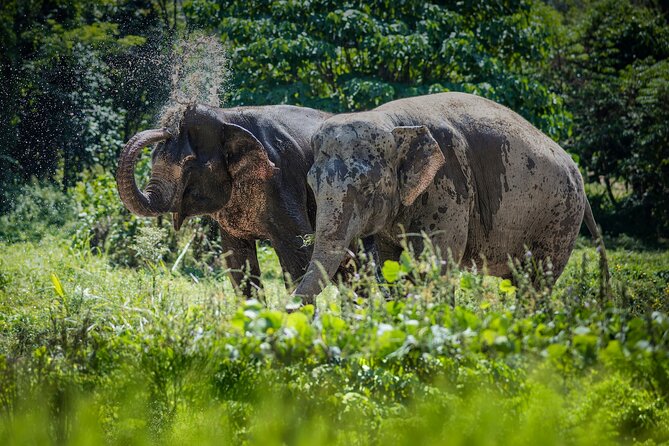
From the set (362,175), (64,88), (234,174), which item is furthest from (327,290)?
(64,88)

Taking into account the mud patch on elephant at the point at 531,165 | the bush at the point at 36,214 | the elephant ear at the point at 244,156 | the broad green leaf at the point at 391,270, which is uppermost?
the broad green leaf at the point at 391,270

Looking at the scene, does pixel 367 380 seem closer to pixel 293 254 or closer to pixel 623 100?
pixel 293 254

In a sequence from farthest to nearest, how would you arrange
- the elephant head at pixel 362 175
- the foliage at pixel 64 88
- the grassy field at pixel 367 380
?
the foliage at pixel 64 88 < the elephant head at pixel 362 175 < the grassy field at pixel 367 380

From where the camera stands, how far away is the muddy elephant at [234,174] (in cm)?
706

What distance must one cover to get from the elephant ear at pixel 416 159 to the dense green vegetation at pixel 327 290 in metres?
0.65

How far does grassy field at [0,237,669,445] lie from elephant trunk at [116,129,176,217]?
252 centimetres

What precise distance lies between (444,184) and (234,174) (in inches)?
59.4

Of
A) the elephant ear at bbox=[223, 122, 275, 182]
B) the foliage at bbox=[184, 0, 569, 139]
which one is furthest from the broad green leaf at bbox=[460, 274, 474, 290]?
the foliage at bbox=[184, 0, 569, 139]

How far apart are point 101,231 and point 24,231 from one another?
2043 mm

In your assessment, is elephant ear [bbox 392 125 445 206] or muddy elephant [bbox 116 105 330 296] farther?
Result: muddy elephant [bbox 116 105 330 296]

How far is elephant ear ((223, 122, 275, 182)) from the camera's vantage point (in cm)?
696

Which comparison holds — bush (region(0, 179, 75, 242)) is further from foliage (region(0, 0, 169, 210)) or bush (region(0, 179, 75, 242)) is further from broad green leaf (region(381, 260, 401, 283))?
broad green leaf (region(381, 260, 401, 283))

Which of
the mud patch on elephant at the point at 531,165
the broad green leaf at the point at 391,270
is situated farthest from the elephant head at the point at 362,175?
the broad green leaf at the point at 391,270

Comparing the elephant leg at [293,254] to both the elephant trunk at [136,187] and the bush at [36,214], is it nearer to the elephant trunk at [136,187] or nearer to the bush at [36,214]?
the elephant trunk at [136,187]
